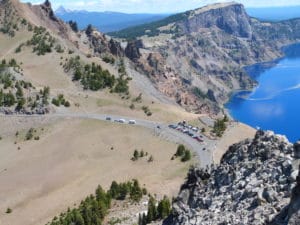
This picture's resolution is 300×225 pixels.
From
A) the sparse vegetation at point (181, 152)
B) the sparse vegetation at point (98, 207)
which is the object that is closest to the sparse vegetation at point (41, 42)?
the sparse vegetation at point (181, 152)

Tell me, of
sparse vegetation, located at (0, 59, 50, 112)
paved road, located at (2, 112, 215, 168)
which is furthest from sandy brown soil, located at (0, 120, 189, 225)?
sparse vegetation, located at (0, 59, 50, 112)

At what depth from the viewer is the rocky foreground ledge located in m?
35.4

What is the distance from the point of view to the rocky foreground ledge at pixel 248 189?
35438 millimetres

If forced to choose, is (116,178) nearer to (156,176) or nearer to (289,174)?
(156,176)

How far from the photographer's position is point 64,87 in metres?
158

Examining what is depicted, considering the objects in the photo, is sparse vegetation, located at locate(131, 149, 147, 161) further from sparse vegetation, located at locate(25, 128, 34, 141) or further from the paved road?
sparse vegetation, located at locate(25, 128, 34, 141)

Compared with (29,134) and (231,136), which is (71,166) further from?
(231,136)

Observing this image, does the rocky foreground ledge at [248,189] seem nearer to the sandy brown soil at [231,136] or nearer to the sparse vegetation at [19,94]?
the sandy brown soil at [231,136]

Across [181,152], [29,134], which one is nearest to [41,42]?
[29,134]

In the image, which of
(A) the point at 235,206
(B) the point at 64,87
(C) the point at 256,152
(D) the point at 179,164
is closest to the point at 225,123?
(D) the point at 179,164

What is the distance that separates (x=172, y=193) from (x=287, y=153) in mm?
40000

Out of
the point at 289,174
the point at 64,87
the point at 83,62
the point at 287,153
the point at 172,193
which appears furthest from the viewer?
the point at 83,62

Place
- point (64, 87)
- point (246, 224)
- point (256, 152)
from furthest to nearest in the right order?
point (64, 87), point (256, 152), point (246, 224)

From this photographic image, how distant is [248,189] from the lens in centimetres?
4138
